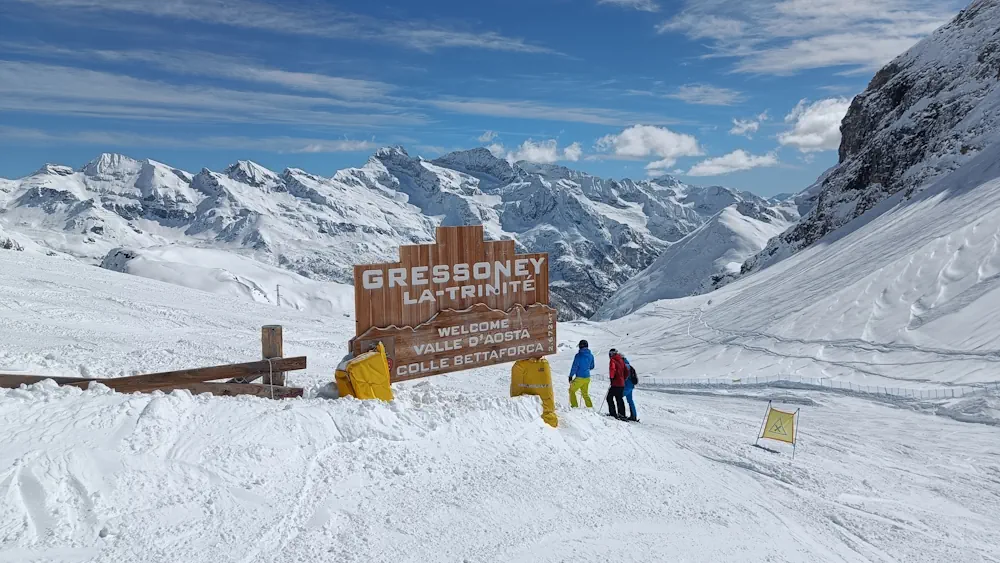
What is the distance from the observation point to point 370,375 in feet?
27.7

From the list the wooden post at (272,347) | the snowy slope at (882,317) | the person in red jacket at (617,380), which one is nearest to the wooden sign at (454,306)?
the wooden post at (272,347)

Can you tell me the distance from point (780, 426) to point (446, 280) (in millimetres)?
6372

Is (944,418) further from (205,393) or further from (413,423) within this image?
(205,393)

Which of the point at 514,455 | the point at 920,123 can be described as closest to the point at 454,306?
the point at 514,455

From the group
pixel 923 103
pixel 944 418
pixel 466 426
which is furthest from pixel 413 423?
pixel 923 103

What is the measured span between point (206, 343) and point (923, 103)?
244 ft

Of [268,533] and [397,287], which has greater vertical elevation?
[397,287]

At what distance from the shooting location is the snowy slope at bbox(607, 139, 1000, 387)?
730 inches

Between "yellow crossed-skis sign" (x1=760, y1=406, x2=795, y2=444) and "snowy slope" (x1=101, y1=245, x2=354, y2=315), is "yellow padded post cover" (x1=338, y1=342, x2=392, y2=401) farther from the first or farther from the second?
"snowy slope" (x1=101, y1=245, x2=354, y2=315)

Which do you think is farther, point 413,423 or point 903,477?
point 903,477

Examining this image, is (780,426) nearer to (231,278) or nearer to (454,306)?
(454,306)

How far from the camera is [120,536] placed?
4.72m

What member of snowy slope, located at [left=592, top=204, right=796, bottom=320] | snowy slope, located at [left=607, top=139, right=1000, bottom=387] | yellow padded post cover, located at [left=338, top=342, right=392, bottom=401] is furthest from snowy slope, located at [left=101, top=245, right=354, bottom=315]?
snowy slope, located at [left=592, top=204, right=796, bottom=320]

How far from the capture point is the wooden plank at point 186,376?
25.1 ft
